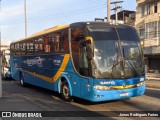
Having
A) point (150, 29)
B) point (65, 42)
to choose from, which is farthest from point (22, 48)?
point (150, 29)

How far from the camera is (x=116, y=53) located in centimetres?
1048

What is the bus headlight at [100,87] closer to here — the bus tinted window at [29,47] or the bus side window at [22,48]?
the bus tinted window at [29,47]

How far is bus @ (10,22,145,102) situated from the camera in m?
10.1

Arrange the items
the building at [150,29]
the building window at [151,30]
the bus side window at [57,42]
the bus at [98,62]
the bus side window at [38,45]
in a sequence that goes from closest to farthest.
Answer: the bus at [98,62]
the bus side window at [57,42]
the bus side window at [38,45]
the building at [150,29]
the building window at [151,30]

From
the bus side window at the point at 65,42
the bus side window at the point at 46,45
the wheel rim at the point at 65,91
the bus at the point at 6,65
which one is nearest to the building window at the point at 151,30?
the bus at the point at 6,65

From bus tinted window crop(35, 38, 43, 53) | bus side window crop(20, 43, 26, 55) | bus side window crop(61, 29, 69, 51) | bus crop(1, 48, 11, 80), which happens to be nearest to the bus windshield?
bus side window crop(61, 29, 69, 51)

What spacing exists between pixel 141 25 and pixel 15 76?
26.4 meters

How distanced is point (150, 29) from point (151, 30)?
1.09 feet

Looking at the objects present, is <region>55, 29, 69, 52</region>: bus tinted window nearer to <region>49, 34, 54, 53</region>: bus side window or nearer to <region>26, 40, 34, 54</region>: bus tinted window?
<region>49, 34, 54, 53</region>: bus side window

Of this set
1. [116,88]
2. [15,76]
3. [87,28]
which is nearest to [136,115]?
[116,88]

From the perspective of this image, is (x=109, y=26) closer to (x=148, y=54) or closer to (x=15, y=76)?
(x=15, y=76)

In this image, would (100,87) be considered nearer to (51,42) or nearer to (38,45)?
(51,42)

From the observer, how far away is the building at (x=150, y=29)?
3897 cm

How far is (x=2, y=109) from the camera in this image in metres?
10.2
